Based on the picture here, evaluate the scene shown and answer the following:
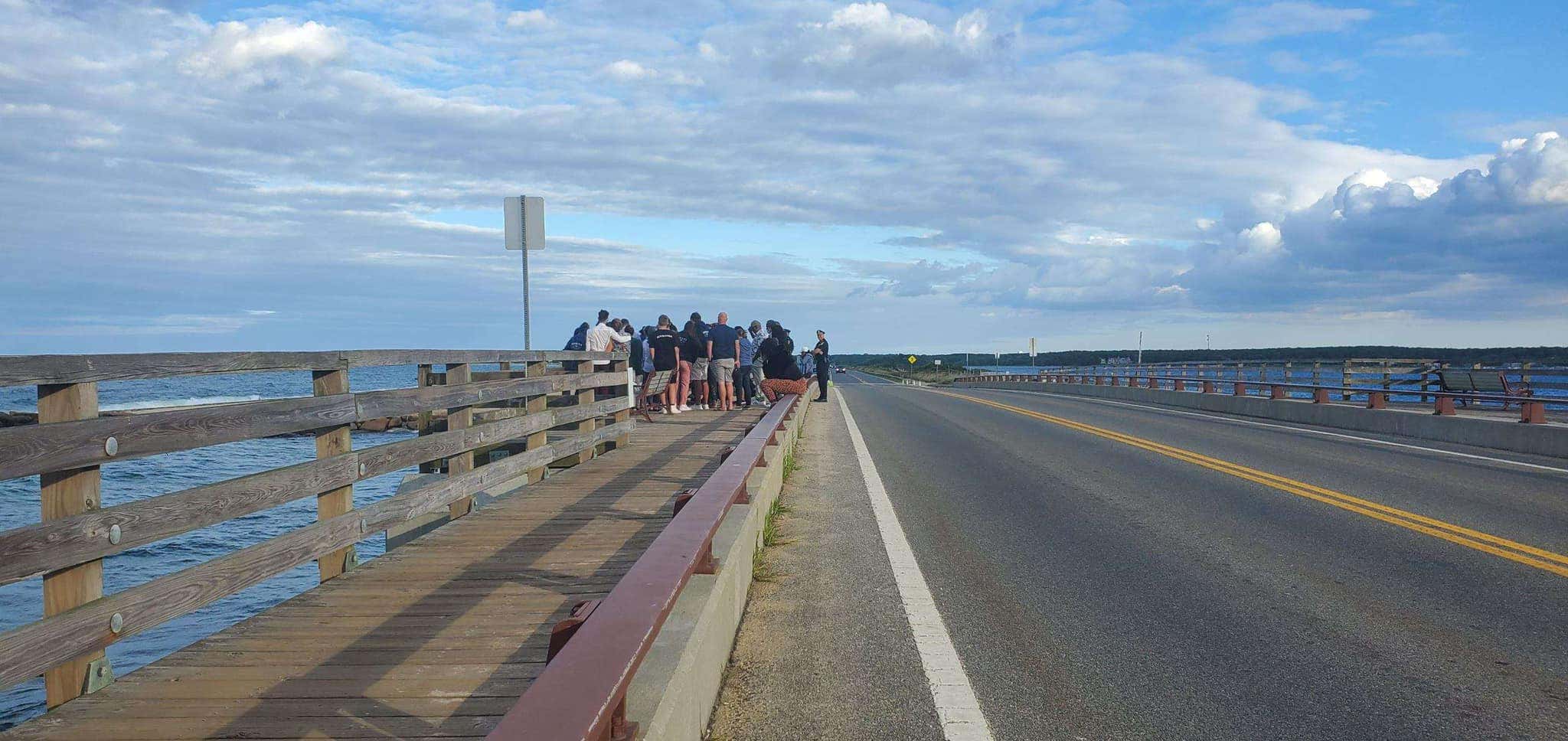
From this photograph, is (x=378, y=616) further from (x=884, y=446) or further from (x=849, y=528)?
(x=884, y=446)

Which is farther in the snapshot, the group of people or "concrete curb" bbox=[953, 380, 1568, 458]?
the group of people

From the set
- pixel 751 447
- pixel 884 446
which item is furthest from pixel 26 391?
pixel 751 447

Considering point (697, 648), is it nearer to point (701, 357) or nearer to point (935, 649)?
point (935, 649)

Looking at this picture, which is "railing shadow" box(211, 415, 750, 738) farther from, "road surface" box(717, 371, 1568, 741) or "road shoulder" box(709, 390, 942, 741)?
"road surface" box(717, 371, 1568, 741)

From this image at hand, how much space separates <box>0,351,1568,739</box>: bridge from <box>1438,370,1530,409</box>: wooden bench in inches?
840

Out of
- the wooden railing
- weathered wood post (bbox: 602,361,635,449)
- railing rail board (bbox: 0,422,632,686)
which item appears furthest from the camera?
weathered wood post (bbox: 602,361,635,449)

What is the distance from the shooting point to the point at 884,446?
54.5ft

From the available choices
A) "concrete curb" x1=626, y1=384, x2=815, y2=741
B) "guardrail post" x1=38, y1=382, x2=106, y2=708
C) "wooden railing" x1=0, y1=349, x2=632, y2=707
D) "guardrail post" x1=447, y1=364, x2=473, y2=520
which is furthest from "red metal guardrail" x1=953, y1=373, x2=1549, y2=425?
"guardrail post" x1=38, y1=382, x2=106, y2=708

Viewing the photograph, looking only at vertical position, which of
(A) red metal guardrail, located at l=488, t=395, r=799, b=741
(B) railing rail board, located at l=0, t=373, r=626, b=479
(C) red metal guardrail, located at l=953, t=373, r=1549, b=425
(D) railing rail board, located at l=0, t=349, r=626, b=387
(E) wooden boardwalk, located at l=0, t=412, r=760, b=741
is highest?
(D) railing rail board, located at l=0, t=349, r=626, b=387

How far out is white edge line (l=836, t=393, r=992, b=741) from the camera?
165 inches

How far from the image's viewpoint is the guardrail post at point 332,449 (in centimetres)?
612

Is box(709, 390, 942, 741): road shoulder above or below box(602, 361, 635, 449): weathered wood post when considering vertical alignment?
below

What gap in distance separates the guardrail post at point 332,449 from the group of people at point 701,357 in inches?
468

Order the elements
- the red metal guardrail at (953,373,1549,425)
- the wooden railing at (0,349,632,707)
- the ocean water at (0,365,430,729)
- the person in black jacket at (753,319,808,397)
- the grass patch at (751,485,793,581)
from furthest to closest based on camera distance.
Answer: the person in black jacket at (753,319,808,397), the red metal guardrail at (953,373,1549,425), the ocean water at (0,365,430,729), the grass patch at (751,485,793,581), the wooden railing at (0,349,632,707)
